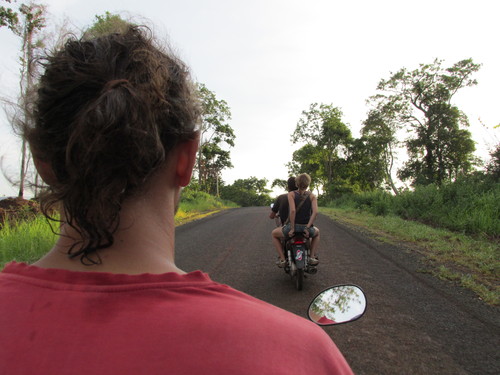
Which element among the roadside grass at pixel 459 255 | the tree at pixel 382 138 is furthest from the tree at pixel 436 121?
the roadside grass at pixel 459 255

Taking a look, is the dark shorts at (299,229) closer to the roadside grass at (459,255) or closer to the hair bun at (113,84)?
the roadside grass at (459,255)

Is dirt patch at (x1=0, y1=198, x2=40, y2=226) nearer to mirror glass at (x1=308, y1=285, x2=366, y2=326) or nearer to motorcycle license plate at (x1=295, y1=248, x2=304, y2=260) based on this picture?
motorcycle license plate at (x1=295, y1=248, x2=304, y2=260)

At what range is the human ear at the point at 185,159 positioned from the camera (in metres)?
0.97

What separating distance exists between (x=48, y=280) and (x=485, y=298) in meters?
5.77

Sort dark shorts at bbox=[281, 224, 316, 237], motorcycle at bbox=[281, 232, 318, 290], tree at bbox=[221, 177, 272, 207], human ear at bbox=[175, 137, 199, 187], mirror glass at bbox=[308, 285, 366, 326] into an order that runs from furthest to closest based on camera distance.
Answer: tree at bbox=[221, 177, 272, 207]
dark shorts at bbox=[281, 224, 316, 237]
motorcycle at bbox=[281, 232, 318, 290]
mirror glass at bbox=[308, 285, 366, 326]
human ear at bbox=[175, 137, 199, 187]

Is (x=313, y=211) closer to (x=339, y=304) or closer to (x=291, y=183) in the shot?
(x=291, y=183)

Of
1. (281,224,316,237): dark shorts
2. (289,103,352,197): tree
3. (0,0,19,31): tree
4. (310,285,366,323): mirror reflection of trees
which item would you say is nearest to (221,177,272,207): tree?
(289,103,352,197): tree

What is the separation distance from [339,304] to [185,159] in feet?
3.26

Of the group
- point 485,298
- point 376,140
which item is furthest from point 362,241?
point 376,140

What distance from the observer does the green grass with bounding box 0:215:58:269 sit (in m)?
6.20

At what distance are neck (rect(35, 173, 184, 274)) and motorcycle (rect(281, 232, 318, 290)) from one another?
4753 mm

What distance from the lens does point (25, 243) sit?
666cm

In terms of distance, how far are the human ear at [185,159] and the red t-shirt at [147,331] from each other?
0.32m

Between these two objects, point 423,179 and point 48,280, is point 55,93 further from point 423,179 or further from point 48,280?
Result: point 423,179
